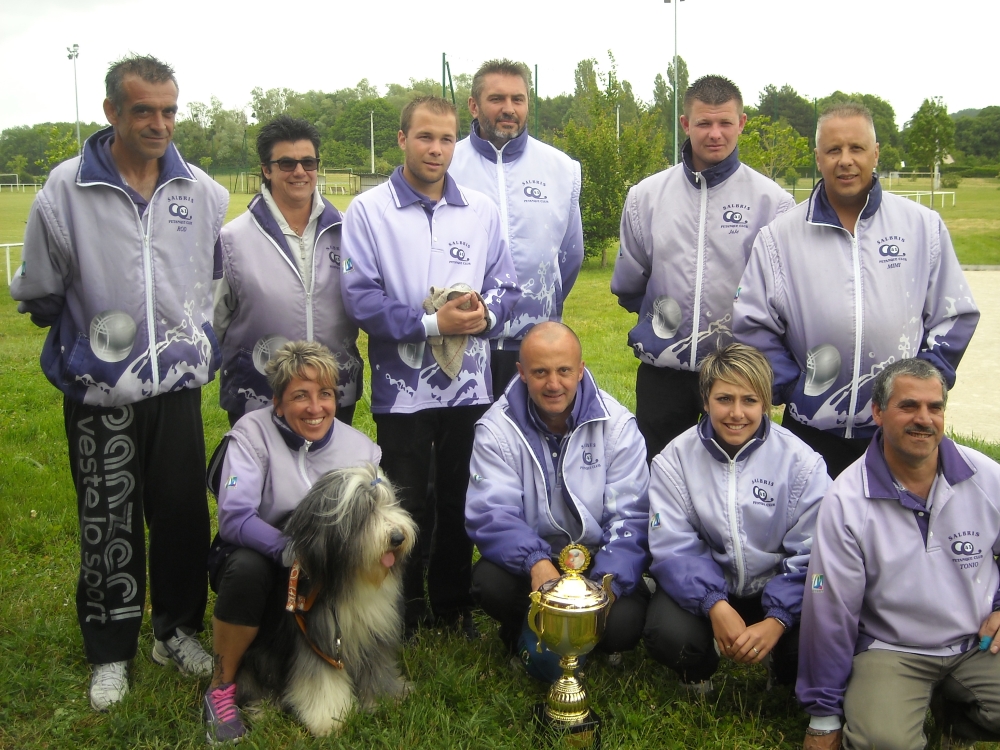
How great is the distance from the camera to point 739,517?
10.8ft

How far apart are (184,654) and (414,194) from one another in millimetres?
2121

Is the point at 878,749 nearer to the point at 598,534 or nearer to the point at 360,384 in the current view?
the point at 598,534

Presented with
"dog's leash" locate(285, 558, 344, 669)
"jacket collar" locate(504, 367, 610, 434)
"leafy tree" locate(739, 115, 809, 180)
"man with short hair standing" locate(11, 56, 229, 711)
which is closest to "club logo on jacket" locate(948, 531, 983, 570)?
"jacket collar" locate(504, 367, 610, 434)

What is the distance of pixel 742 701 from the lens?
3.30 m

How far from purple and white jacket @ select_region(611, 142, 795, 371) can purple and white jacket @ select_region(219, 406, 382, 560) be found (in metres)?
1.41

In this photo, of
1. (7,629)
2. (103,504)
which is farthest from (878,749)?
(7,629)

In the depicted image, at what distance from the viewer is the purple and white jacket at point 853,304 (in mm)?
3389

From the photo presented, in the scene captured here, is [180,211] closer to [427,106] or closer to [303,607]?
[427,106]

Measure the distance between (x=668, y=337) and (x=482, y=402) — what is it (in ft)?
2.87

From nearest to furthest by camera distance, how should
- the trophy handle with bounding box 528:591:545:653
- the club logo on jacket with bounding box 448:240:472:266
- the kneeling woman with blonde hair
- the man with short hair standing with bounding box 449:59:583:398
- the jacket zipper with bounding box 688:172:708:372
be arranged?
the trophy handle with bounding box 528:591:545:653 → the kneeling woman with blonde hair → the club logo on jacket with bounding box 448:240:472:266 → the jacket zipper with bounding box 688:172:708:372 → the man with short hair standing with bounding box 449:59:583:398

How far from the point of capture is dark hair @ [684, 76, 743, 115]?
3768mm

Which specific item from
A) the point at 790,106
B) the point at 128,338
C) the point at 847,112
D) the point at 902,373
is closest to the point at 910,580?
the point at 902,373

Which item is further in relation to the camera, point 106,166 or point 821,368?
point 821,368

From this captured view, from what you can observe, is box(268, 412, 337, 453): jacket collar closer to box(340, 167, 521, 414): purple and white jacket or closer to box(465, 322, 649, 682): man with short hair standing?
box(340, 167, 521, 414): purple and white jacket
